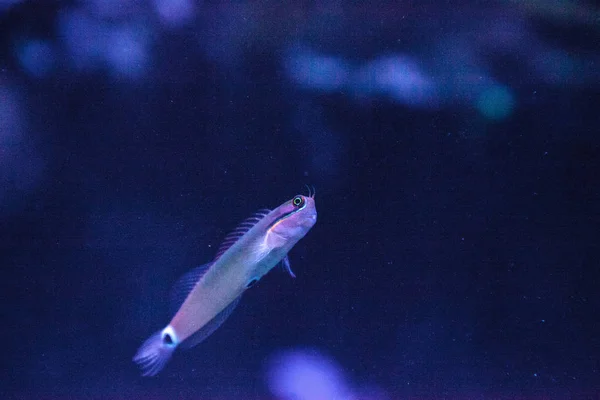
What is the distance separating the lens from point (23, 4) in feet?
8.15

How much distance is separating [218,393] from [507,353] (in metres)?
2.00

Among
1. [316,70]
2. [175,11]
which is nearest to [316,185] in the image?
[316,70]

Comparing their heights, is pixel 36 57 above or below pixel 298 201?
above

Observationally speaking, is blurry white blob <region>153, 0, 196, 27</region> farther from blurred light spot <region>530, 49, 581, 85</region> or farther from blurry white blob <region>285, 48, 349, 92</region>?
blurred light spot <region>530, 49, 581, 85</region>

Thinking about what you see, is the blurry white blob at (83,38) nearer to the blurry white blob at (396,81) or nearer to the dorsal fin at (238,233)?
the dorsal fin at (238,233)

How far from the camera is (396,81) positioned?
2.62m

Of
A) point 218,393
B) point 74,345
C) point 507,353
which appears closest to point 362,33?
point 507,353

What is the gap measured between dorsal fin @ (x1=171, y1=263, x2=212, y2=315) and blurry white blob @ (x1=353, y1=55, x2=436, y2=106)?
1448 millimetres

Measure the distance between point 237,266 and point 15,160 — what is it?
1.71 metres

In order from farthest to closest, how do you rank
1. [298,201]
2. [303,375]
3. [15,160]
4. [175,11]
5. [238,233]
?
[303,375]
[15,160]
[175,11]
[238,233]
[298,201]

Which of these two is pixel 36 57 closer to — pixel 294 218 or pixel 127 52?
pixel 127 52

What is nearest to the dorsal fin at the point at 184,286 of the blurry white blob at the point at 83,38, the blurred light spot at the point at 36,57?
the blurry white blob at the point at 83,38

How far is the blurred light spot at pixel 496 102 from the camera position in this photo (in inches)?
106

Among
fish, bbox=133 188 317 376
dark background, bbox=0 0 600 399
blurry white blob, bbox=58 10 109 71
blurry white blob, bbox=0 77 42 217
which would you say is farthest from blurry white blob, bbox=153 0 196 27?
fish, bbox=133 188 317 376
